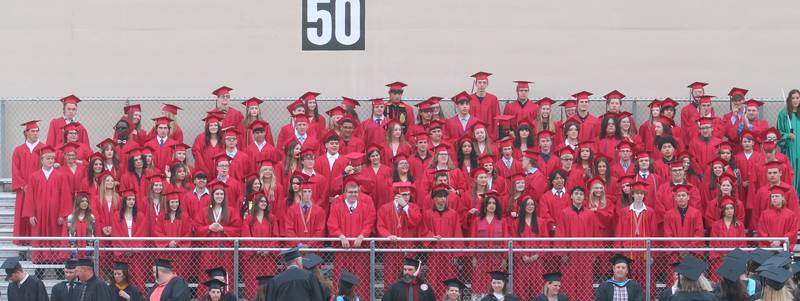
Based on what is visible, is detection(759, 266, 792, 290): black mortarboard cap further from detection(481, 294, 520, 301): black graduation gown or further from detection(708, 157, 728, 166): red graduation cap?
detection(708, 157, 728, 166): red graduation cap

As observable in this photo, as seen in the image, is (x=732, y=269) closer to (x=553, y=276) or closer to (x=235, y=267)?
(x=553, y=276)

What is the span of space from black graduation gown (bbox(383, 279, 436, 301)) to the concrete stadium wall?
6.06m

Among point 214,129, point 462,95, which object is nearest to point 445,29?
point 462,95

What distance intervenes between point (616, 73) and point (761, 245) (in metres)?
5.28

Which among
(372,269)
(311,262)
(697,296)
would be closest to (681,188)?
(372,269)

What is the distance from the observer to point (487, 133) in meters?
18.2

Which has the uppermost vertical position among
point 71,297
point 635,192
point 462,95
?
point 462,95

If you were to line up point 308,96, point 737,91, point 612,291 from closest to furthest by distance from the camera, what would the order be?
1. point 612,291
2. point 308,96
3. point 737,91

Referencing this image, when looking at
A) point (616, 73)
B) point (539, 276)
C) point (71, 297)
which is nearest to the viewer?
point (71, 297)

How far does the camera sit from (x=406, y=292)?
50.6 feet

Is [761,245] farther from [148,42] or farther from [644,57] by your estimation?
[148,42]

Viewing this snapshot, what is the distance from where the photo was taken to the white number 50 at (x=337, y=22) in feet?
69.4

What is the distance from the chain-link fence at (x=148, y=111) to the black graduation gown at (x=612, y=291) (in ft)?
20.5

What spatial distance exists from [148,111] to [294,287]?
27.1 feet
